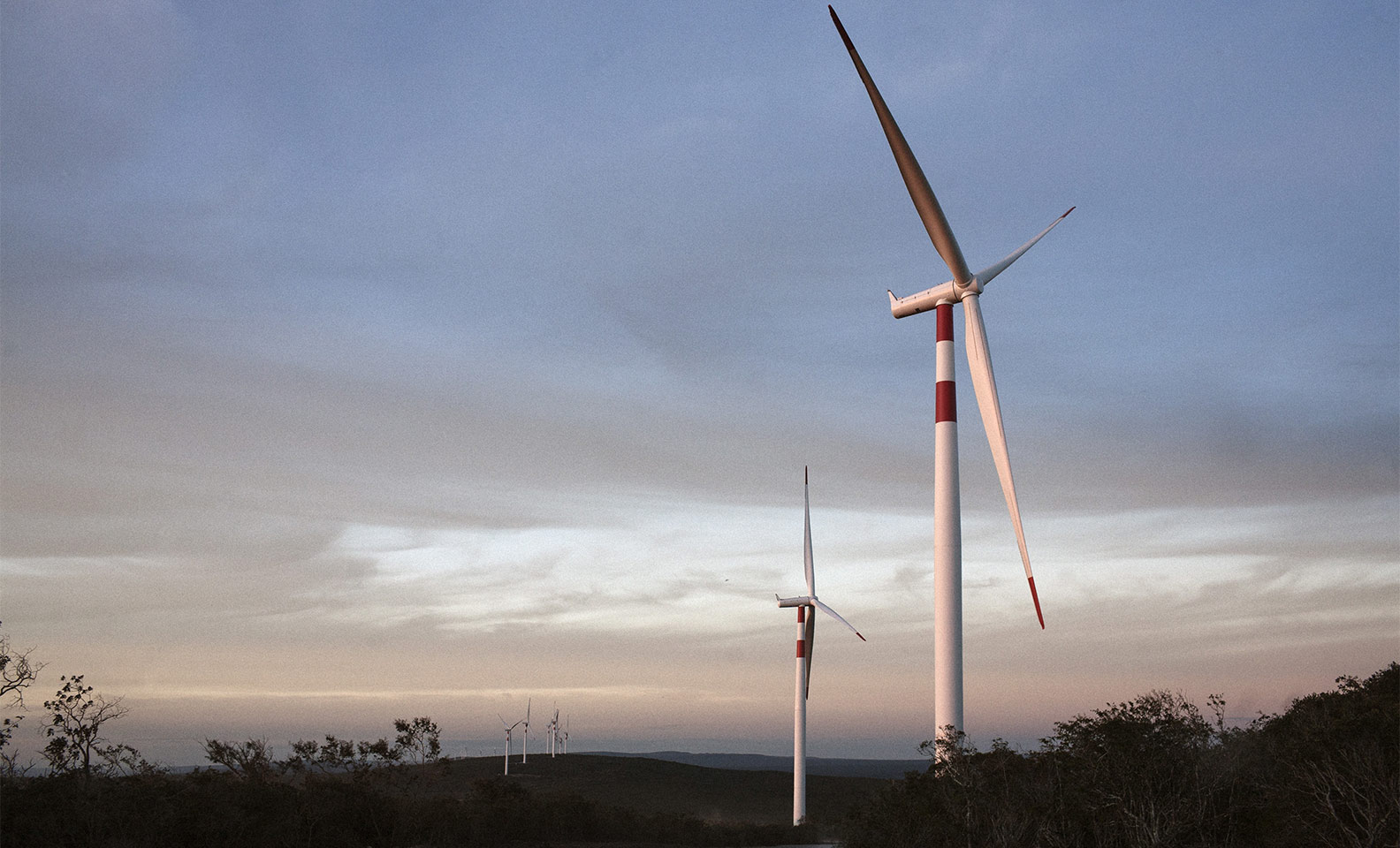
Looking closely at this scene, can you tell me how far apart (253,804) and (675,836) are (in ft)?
93.2

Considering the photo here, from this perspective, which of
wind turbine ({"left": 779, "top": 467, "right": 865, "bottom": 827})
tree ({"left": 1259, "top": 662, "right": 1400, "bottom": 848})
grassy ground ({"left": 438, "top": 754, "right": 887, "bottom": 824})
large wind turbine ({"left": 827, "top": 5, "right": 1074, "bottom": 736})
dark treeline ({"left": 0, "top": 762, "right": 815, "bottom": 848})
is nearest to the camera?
tree ({"left": 1259, "top": 662, "right": 1400, "bottom": 848})

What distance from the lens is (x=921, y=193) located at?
37938mm

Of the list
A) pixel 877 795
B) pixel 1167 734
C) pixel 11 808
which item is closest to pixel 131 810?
pixel 11 808

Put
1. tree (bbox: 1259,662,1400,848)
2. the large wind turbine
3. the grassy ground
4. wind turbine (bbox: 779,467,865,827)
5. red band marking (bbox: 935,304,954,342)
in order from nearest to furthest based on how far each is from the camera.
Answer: tree (bbox: 1259,662,1400,848) → the large wind turbine → red band marking (bbox: 935,304,954,342) → wind turbine (bbox: 779,467,865,827) → the grassy ground

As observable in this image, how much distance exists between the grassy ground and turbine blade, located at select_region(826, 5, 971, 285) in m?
67.4

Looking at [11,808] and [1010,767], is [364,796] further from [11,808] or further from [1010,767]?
[1010,767]

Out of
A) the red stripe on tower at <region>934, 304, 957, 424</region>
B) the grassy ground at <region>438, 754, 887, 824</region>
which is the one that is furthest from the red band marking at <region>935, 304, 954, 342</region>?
the grassy ground at <region>438, 754, 887, 824</region>

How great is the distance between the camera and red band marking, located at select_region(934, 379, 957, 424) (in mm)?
37469

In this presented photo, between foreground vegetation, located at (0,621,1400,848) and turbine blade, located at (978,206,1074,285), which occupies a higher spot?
turbine blade, located at (978,206,1074,285)

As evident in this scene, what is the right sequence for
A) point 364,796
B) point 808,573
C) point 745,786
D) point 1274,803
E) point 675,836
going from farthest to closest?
point 745,786 → point 808,573 → point 675,836 → point 364,796 → point 1274,803

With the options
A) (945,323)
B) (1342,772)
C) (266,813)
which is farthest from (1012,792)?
(266,813)

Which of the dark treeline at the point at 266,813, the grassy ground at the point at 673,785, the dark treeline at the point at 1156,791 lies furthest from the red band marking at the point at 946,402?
the grassy ground at the point at 673,785

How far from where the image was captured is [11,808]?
3119 cm

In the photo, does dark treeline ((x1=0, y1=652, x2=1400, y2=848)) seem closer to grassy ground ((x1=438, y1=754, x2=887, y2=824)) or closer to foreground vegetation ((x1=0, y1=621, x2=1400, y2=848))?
foreground vegetation ((x1=0, y1=621, x2=1400, y2=848))
